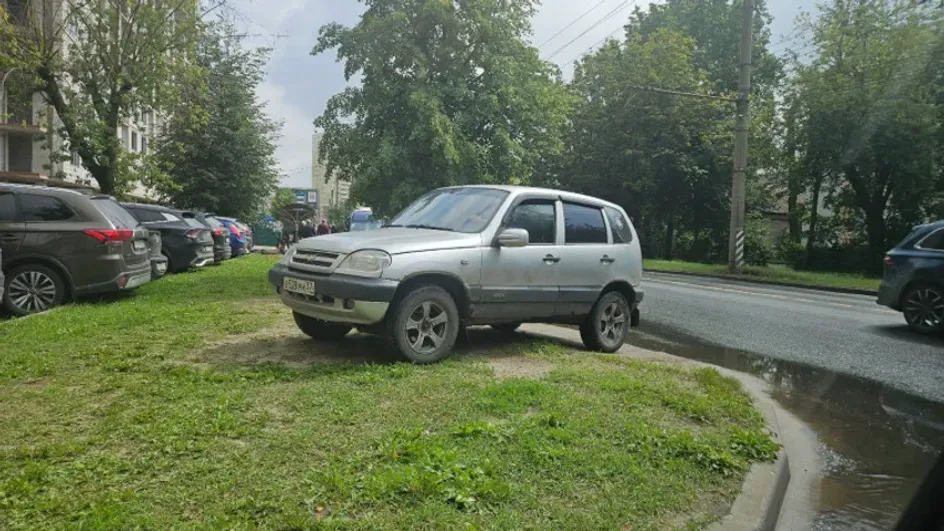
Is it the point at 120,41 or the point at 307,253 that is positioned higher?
the point at 120,41

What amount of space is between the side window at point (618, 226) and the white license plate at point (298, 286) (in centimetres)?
362

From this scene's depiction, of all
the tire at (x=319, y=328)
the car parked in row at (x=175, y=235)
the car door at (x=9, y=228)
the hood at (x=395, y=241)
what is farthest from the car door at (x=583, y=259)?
the car parked in row at (x=175, y=235)

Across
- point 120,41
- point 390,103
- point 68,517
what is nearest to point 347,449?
point 68,517

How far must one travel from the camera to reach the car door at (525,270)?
247 inches

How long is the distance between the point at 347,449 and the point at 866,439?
3923mm

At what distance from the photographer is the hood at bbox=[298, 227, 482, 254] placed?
18.8 ft

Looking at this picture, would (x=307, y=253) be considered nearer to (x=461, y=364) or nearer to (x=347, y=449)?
(x=461, y=364)

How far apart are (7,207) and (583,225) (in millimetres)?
7456

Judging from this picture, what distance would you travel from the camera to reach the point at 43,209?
861 centimetres

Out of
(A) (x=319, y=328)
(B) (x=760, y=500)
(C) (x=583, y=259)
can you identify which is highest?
(C) (x=583, y=259)

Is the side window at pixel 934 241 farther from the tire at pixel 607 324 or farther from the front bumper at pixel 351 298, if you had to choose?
the front bumper at pixel 351 298

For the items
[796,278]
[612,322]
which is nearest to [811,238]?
[796,278]

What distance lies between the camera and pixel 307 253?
6070 millimetres

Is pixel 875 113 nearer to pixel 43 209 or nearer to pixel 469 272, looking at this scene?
pixel 469 272
